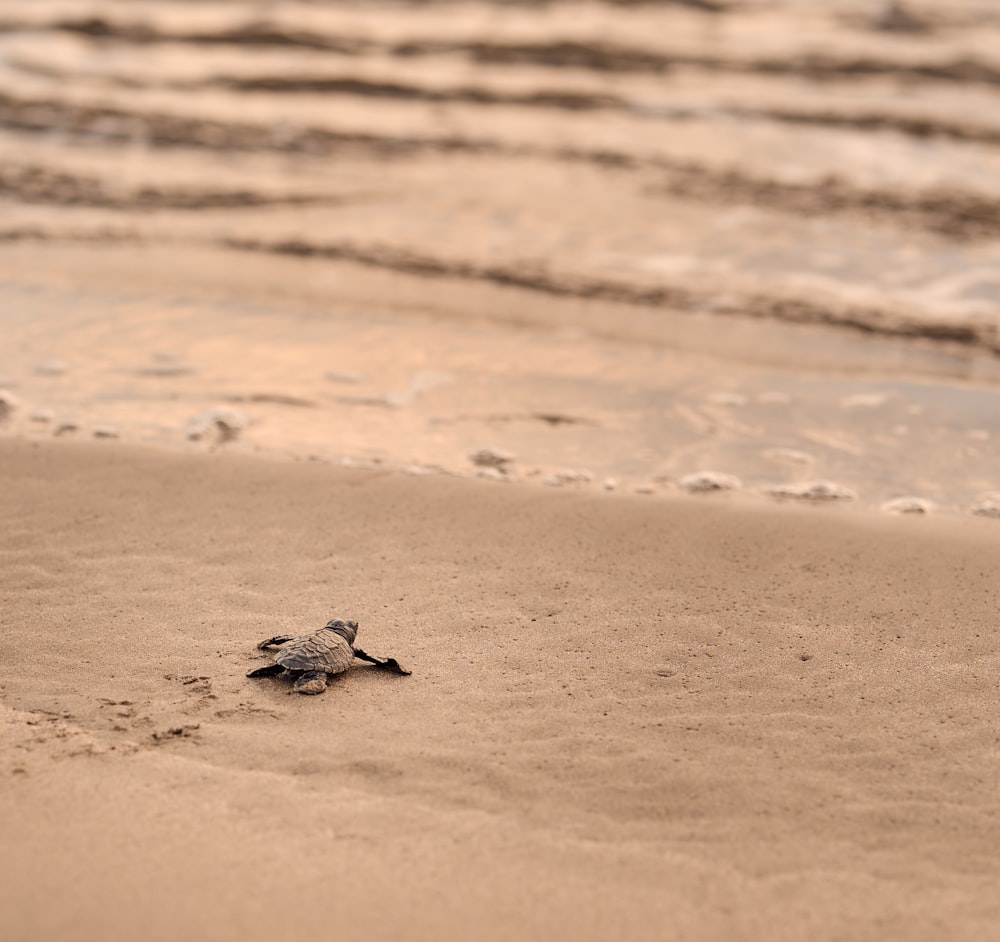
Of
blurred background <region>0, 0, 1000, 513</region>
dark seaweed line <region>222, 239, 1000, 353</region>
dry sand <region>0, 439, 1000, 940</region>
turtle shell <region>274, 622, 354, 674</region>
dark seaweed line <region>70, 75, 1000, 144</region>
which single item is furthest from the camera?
dark seaweed line <region>70, 75, 1000, 144</region>

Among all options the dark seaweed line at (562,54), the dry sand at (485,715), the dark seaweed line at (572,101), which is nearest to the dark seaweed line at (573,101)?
the dark seaweed line at (572,101)

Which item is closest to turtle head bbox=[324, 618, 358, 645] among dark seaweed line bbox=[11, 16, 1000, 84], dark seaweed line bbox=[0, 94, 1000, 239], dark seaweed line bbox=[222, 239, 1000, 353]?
dark seaweed line bbox=[222, 239, 1000, 353]

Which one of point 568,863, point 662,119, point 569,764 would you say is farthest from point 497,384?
point 662,119

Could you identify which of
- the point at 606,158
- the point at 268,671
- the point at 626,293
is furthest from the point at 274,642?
the point at 606,158

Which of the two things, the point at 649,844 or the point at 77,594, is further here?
the point at 77,594

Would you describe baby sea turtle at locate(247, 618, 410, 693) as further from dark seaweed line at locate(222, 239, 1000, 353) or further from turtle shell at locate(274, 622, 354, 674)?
dark seaweed line at locate(222, 239, 1000, 353)

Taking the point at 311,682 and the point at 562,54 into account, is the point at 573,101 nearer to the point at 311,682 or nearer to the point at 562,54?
the point at 562,54

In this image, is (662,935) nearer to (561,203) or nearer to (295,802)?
(295,802)
